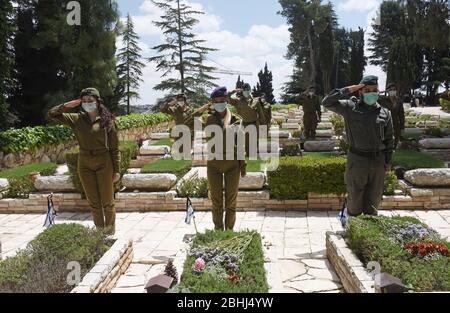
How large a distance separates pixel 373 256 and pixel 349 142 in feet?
5.07

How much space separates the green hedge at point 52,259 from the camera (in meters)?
4.04

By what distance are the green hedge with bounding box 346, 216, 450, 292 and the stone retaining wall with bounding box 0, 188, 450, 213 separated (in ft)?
8.41

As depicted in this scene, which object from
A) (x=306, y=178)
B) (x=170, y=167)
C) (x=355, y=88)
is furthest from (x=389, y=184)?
(x=170, y=167)

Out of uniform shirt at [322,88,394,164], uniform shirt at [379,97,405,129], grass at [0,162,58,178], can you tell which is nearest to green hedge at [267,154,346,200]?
uniform shirt at [322,88,394,164]

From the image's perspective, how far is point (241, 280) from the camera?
3.86 meters

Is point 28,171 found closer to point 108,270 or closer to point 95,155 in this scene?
point 95,155

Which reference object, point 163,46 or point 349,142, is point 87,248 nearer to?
point 349,142

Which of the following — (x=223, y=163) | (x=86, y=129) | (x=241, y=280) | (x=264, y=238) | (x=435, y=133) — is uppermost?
(x=86, y=129)

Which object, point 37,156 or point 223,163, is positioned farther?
point 37,156

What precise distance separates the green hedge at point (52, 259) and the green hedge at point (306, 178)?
3.40m

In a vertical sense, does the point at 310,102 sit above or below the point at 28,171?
above

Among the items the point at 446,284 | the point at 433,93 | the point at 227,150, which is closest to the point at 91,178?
the point at 227,150

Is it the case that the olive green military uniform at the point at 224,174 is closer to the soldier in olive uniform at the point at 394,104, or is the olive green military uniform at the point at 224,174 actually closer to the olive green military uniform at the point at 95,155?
the olive green military uniform at the point at 95,155

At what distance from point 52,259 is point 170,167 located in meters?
5.80
